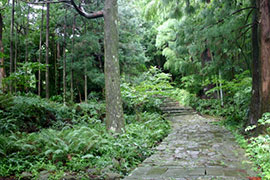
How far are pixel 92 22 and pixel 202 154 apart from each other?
10.0 meters

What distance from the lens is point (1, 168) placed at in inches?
144

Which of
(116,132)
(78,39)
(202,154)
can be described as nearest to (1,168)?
(116,132)

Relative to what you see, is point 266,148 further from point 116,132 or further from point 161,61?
point 161,61

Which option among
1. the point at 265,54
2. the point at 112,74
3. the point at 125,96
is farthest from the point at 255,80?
the point at 125,96

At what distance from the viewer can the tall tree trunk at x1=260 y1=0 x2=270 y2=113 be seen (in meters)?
5.00

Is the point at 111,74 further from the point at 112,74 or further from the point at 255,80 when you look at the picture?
the point at 255,80

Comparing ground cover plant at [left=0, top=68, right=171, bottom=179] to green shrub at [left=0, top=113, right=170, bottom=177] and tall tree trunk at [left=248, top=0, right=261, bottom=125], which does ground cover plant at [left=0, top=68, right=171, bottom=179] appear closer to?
green shrub at [left=0, top=113, right=170, bottom=177]

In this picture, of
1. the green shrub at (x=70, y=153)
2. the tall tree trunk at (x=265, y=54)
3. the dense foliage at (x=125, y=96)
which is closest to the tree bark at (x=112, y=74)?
the dense foliage at (x=125, y=96)

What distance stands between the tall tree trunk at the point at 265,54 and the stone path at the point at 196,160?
1259mm

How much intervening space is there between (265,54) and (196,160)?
2996 millimetres

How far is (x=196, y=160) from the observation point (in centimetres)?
418

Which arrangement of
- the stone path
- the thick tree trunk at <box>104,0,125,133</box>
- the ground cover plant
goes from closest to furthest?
1. the stone path
2. the ground cover plant
3. the thick tree trunk at <box>104,0,125,133</box>

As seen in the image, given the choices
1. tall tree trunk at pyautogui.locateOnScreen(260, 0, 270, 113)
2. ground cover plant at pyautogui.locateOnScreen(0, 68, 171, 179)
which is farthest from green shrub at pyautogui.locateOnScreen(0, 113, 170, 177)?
tall tree trunk at pyautogui.locateOnScreen(260, 0, 270, 113)

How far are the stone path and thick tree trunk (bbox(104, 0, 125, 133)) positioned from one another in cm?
133
